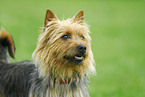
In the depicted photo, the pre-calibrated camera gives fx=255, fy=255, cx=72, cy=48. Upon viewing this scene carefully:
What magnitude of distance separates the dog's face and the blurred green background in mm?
636

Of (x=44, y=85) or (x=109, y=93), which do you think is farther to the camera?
(x=109, y=93)

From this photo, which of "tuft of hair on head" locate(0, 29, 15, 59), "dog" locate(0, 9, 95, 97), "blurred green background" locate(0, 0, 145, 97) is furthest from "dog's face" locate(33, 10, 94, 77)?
"tuft of hair on head" locate(0, 29, 15, 59)

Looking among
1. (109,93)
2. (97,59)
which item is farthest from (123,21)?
(109,93)

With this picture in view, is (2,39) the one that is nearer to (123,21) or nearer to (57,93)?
(57,93)

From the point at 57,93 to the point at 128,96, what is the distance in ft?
8.60

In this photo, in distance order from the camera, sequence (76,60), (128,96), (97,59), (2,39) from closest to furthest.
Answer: (76,60)
(2,39)
(128,96)
(97,59)

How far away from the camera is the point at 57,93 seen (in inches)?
165

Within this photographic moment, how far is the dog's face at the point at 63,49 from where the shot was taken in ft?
13.1

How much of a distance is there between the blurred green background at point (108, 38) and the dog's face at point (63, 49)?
0.64 meters

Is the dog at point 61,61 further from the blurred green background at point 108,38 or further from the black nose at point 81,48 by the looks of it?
the blurred green background at point 108,38

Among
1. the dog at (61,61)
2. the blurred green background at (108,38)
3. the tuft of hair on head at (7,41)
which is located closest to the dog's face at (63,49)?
the dog at (61,61)

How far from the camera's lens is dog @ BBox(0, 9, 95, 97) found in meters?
4.02

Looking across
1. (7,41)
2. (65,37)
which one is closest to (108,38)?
(7,41)

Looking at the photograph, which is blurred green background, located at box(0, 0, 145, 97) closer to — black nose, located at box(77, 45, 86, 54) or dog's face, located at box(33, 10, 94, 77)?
dog's face, located at box(33, 10, 94, 77)
